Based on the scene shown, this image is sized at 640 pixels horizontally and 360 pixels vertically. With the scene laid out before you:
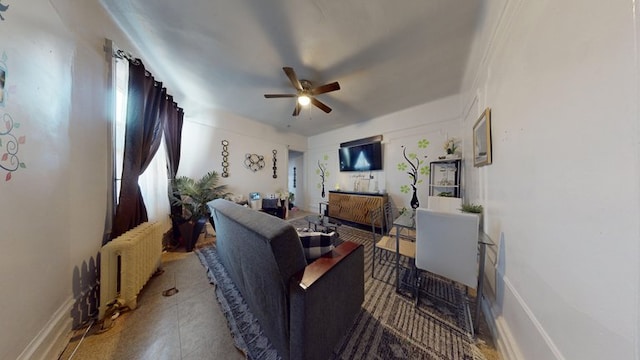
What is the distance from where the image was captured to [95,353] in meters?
1.12

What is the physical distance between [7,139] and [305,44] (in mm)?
2181

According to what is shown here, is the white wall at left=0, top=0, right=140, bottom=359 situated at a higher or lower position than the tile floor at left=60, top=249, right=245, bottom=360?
higher

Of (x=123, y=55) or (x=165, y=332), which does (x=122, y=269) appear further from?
(x=123, y=55)

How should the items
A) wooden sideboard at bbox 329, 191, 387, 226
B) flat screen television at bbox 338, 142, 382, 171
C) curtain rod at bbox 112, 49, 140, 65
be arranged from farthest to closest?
flat screen television at bbox 338, 142, 382, 171, wooden sideboard at bbox 329, 191, 387, 226, curtain rod at bbox 112, 49, 140, 65

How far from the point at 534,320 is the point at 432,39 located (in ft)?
7.89

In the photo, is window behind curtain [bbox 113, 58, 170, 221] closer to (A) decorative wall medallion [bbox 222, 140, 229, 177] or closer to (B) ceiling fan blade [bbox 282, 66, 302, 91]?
(A) decorative wall medallion [bbox 222, 140, 229, 177]

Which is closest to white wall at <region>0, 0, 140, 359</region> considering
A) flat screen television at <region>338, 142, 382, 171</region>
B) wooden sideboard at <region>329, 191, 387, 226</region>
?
wooden sideboard at <region>329, 191, 387, 226</region>

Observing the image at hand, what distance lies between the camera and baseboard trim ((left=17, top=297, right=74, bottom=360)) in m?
0.96

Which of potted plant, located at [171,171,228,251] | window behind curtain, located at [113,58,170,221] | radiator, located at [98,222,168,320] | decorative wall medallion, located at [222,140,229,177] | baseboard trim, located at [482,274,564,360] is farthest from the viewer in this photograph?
decorative wall medallion, located at [222,140,229,177]

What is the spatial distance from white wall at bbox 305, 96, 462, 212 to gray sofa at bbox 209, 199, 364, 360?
9.24ft

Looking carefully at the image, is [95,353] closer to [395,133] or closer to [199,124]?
[199,124]

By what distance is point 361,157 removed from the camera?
411 centimetres

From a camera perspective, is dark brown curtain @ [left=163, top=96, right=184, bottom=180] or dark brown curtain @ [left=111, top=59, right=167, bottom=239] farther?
dark brown curtain @ [left=163, top=96, right=184, bottom=180]

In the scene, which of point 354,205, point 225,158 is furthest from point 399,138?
point 225,158
